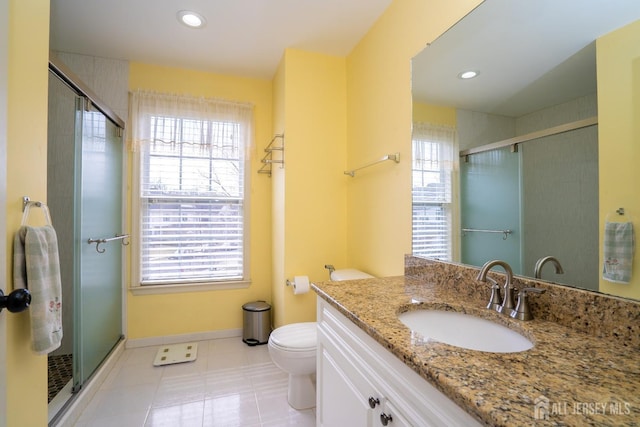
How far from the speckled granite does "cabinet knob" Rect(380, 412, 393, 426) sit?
7.7 inches

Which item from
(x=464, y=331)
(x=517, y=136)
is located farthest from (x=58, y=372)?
(x=517, y=136)

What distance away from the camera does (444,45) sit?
141 centimetres

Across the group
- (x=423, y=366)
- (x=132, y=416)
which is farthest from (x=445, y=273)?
(x=132, y=416)

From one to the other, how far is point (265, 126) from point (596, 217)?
2638 mm

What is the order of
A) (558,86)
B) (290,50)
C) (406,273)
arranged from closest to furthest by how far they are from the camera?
(558,86) → (406,273) → (290,50)

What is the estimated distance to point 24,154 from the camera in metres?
1.02

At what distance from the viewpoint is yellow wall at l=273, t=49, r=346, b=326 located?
7.71ft

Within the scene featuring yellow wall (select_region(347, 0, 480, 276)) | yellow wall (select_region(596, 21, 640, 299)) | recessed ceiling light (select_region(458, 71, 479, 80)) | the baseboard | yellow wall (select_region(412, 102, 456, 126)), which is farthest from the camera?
the baseboard

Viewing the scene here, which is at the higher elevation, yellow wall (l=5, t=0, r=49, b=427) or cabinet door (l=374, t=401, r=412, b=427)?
yellow wall (l=5, t=0, r=49, b=427)

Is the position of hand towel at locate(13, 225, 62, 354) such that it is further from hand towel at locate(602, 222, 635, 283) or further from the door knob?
hand towel at locate(602, 222, 635, 283)

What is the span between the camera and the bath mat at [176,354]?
7.42ft

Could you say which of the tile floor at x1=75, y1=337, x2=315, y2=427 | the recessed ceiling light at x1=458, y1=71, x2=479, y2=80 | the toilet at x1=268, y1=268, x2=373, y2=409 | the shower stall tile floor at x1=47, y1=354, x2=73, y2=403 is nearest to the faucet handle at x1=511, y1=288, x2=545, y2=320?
the recessed ceiling light at x1=458, y1=71, x2=479, y2=80

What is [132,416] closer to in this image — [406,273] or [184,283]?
[184,283]

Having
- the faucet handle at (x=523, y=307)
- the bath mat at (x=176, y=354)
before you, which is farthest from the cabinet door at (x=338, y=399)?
the bath mat at (x=176, y=354)
